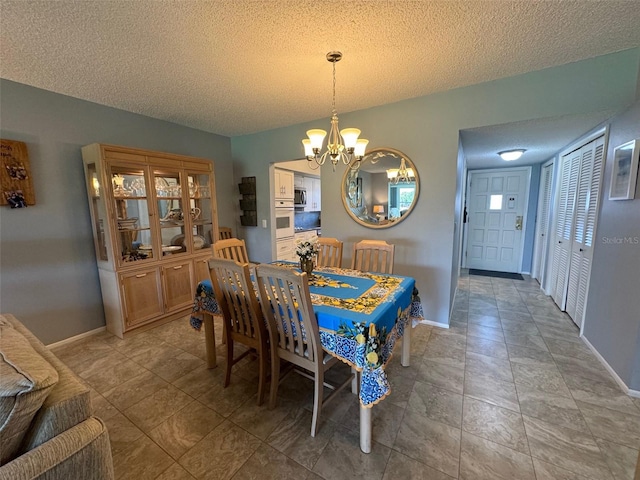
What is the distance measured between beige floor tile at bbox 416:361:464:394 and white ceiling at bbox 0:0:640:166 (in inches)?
90.9

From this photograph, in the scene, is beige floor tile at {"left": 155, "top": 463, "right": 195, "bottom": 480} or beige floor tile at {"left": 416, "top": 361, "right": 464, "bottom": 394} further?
beige floor tile at {"left": 416, "top": 361, "right": 464, "bottom": 394}

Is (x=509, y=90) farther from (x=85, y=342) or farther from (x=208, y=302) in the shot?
(x=85, y=342)

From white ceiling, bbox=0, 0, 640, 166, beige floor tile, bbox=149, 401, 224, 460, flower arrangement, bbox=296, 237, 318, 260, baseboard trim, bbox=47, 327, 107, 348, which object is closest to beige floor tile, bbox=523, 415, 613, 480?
flower arrangement, bbox=296, 237, 318, 260

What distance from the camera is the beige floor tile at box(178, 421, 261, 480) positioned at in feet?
4.66

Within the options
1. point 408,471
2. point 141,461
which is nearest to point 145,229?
point 141,461

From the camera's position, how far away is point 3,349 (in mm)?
969

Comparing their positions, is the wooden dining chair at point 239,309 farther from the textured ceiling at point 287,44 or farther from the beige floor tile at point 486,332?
the beige floor tile at point 486,332

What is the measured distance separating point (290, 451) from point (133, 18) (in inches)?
108

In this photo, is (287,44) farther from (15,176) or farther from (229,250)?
(15,176)

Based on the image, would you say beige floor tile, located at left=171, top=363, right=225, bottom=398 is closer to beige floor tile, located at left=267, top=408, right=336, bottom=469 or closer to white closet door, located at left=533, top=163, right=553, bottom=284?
beige floor tile, located at left=267, top=408, right=336, bottom=469

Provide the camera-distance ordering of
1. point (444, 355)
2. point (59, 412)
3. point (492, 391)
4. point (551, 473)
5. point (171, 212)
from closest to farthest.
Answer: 1. point (59, 412)
2. point (551, 473)
3. point (492, 391)
4. point (444, 355)
5. point (171, 212)

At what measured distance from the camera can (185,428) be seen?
5.57 ft

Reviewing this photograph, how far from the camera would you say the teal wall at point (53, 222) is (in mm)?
2371

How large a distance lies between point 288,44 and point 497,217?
510 cm
